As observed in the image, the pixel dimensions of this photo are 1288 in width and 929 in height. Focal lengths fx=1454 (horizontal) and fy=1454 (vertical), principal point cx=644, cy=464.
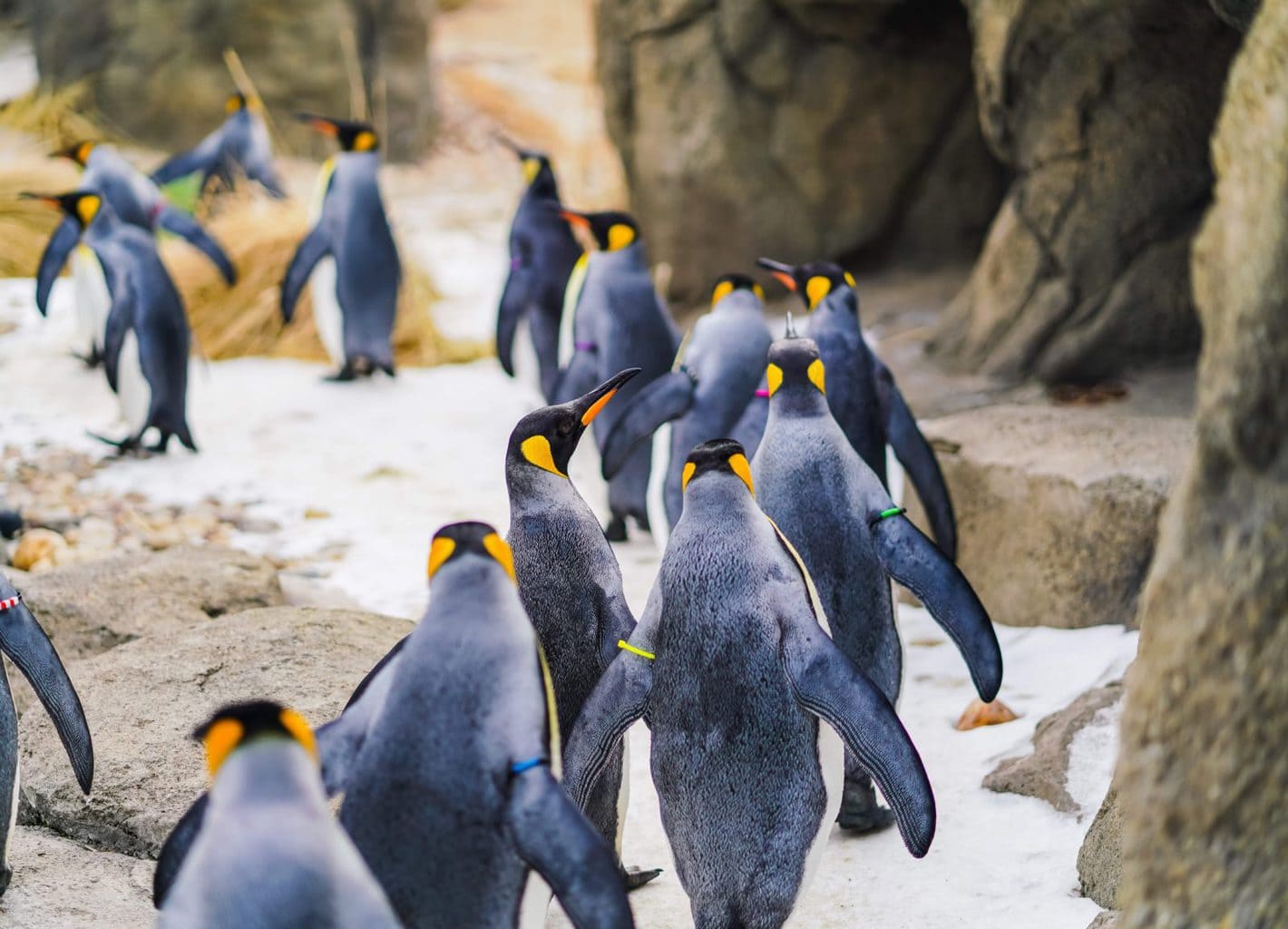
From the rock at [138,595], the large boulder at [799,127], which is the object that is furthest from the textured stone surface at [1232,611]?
the large boulder at [799,127]

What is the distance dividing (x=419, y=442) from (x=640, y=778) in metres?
2.99

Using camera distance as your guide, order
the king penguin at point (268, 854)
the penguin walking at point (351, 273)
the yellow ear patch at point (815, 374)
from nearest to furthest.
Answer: the king penguin at point (268, 854) → the yellow ear patch at point (815, 374) → the penguin walking at point (351, 273)

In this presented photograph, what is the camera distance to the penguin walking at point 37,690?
2.56 m

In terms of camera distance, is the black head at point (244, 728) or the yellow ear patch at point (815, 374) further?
the yellow ear patch at point (815, 374)

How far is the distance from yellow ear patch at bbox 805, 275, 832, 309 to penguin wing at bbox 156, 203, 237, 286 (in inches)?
175

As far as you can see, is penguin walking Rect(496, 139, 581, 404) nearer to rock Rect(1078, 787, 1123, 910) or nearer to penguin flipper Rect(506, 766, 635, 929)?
rock Rect(1078, 787, 1123, 910)

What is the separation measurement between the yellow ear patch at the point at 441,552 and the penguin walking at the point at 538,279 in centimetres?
413

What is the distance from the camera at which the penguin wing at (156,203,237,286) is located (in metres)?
7.52

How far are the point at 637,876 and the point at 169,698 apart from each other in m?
1.07

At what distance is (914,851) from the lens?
7.72 feet

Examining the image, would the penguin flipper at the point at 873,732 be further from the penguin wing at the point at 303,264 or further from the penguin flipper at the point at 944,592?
the penguin wing at the point at 303,264

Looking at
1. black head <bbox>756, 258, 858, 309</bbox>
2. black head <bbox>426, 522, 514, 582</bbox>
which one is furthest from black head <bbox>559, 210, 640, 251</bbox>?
black head <bbox>426, 522, 514, 582</bbox>

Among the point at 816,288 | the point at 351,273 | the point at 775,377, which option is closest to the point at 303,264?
the point at 351,273

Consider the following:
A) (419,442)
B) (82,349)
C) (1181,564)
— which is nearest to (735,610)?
(1181,564)
